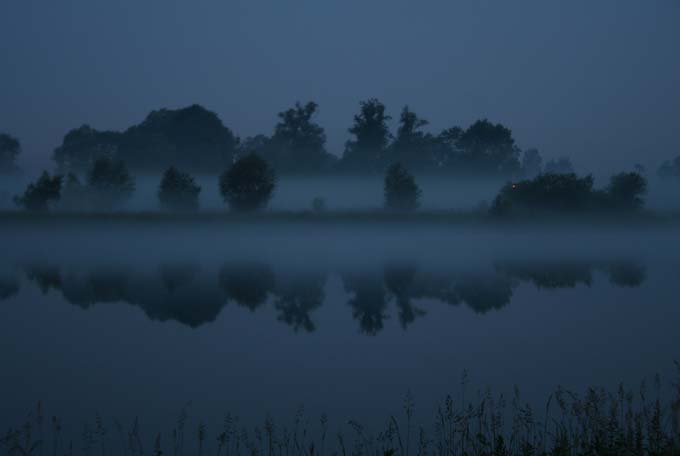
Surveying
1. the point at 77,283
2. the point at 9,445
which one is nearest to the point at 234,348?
the point at 9,445

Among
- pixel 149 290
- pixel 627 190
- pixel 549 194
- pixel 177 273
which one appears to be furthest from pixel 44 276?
pixel 627 190

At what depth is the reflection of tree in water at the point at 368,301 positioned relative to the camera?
25.1 m

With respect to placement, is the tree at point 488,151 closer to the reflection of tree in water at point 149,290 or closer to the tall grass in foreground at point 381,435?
the reflection of tree in water at point 149,290

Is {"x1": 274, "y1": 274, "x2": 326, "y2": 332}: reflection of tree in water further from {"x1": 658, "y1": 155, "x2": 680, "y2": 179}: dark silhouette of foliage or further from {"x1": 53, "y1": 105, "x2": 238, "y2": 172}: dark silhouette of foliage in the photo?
{"x1": 658, "y1": 155, "x2": 680, "y2": 179}: dark silhouette of foliage

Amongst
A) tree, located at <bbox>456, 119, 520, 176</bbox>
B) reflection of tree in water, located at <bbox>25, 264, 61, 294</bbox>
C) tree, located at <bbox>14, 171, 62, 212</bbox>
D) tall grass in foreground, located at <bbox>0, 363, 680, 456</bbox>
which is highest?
tree, located at <bbox>456, 119, 520, 176</bbox>

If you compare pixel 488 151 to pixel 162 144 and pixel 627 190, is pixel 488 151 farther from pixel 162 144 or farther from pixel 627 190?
pixel 162 144

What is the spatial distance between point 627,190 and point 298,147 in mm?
57237

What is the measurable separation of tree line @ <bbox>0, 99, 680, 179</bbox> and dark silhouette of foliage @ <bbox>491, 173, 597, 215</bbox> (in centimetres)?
2870

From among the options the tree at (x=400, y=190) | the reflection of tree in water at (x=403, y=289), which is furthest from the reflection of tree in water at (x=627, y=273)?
the tree at (x=400, y=190)

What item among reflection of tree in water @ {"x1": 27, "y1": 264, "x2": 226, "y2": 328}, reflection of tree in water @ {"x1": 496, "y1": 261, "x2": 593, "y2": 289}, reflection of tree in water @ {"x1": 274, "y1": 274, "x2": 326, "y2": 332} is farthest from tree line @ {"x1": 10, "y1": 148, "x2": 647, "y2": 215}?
reflection of tree in water @ {"x1": 274, "y1": 274, "x2": 326, "y2": 332}

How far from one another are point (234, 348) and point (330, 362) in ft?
13.4

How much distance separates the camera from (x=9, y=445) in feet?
38.7

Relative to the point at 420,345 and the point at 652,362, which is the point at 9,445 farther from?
the point at 652,362

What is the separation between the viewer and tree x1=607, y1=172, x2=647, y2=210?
270 ft
